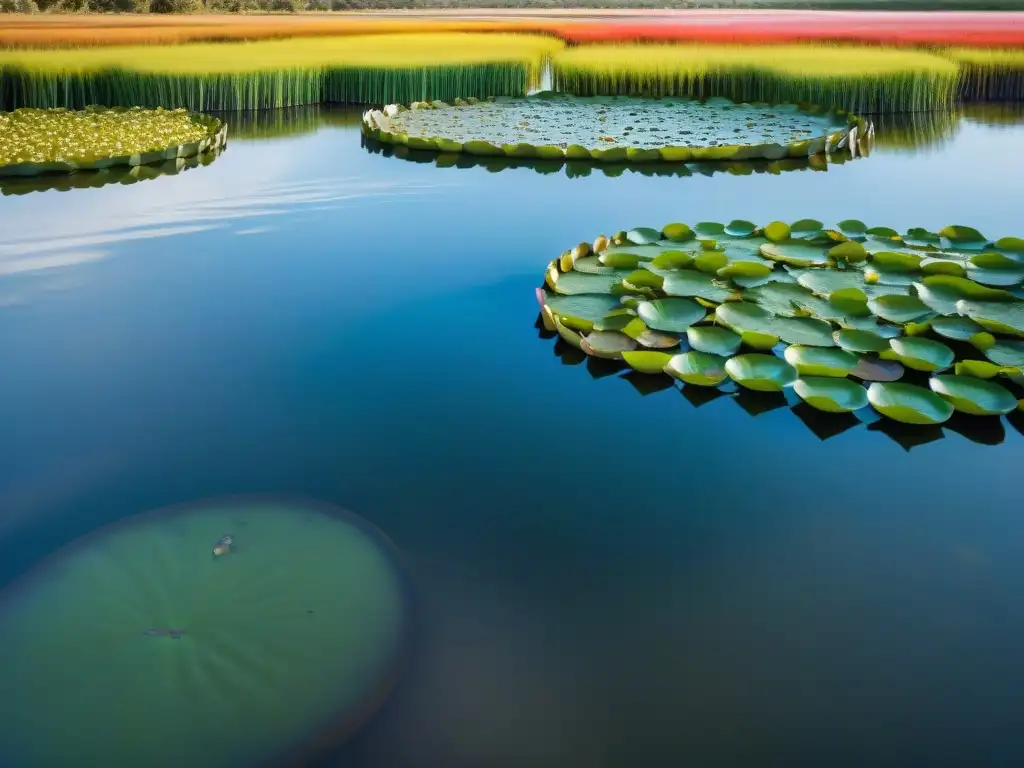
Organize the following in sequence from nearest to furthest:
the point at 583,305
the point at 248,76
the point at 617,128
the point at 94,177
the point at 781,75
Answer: the point at 583,305 < the point at 94,177 < the point at 617,128 < the point at 781,75 < the point at 248,76

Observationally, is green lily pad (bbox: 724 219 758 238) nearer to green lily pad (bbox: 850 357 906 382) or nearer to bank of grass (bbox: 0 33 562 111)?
green lily pad (bbox: 850 357 906 382)

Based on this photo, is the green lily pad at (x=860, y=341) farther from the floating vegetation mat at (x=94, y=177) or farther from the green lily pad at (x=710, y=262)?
the floating vegetation mat at (x=94, y=177)

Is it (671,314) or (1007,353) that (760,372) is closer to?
(671,314)

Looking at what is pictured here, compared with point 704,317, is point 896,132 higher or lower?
higher

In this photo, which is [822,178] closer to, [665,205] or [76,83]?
[665,205]

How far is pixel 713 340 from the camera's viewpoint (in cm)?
295

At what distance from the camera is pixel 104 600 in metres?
1.73

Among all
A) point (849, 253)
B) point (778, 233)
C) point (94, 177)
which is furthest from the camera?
point (94, 177)

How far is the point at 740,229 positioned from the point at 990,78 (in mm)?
8752

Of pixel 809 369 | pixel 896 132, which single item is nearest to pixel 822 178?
pixel 896 132

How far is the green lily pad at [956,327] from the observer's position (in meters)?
2.89

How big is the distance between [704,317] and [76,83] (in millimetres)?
9814

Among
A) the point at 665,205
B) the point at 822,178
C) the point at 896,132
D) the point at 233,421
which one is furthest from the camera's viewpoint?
the point at 896,132

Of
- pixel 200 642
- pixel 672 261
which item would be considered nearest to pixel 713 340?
pixel 672 261
